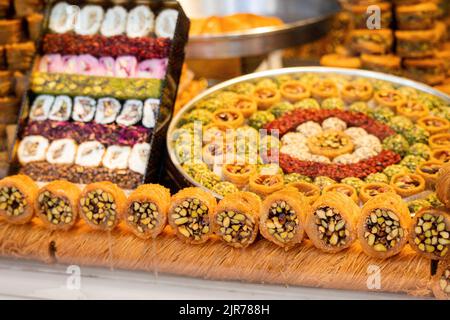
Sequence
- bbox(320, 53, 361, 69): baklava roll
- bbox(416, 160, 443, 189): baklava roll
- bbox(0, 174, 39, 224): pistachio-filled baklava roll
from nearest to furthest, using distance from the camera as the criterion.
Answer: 1. bbox(0, 174, 39, 224): pistachio-filled baklava roll
2. bbox(416, 160, 443, 189): baklava roll
3. bbox(320, 53, 361, 69): baklava roll

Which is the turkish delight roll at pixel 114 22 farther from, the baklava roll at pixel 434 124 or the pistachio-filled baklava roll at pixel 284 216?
the baklava roll at pixel 434 124

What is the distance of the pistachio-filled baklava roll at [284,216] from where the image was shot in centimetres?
232

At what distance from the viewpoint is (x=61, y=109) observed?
3262mm

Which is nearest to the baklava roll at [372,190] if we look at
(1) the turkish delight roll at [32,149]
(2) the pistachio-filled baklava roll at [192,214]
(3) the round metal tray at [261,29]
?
(2) the pistachio-filled baklava roll at [192,214]

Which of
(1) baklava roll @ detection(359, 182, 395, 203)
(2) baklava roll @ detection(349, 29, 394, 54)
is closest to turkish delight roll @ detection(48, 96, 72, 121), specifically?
(1) baklava roll @ detection(359, 182, 395, 203)

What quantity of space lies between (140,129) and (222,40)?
168cm

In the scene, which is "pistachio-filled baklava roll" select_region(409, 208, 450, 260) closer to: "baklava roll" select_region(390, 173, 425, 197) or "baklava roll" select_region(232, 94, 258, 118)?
"baklava roll" select_region(390, 173, 425, 197)

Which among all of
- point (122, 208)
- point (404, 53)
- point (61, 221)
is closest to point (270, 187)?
point (122, 208)

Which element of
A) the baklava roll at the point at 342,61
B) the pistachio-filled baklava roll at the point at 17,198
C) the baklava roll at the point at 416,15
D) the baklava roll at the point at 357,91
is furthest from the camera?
the baklava roll at the point at 342,61

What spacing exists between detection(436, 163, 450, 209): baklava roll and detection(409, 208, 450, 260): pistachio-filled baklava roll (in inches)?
1.4

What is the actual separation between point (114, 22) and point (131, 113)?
1.75ft

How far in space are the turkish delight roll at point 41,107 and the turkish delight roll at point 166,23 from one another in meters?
0.64

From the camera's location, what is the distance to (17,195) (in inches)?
102

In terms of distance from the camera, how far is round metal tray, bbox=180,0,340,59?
15.3 ft
